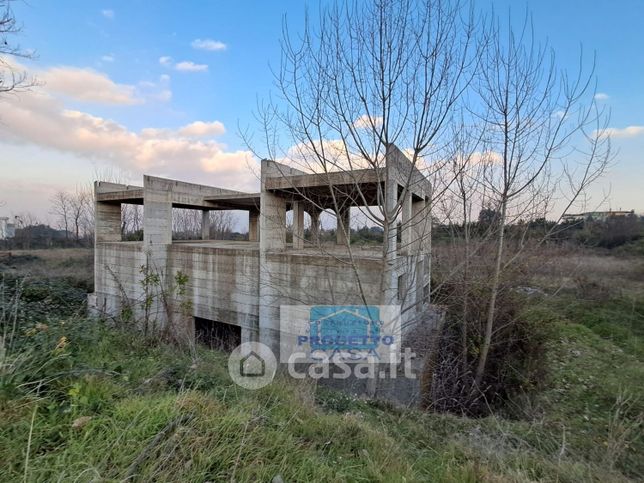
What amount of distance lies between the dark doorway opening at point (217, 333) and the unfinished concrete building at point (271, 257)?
0.21ft

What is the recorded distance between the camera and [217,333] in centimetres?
952

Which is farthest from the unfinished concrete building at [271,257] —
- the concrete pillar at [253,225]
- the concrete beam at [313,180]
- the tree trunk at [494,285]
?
the concrete pillar at [253,225]

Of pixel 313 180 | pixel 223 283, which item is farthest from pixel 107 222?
pixel 313 180

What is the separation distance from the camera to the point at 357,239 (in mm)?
10695

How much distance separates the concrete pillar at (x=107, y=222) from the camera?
454 inches

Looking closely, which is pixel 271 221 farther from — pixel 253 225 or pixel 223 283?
pixel 253 225

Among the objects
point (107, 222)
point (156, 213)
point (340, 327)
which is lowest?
point (340, 327)

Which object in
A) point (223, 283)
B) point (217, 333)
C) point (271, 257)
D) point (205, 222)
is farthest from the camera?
point (205, 222)

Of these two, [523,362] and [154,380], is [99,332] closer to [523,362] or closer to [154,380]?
[154,380]

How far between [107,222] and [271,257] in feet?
27.6

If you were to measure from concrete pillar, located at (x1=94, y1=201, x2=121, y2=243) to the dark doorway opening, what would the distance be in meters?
5.74

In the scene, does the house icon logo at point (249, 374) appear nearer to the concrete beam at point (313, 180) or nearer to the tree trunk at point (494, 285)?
the concrete beam at point (313, 180)

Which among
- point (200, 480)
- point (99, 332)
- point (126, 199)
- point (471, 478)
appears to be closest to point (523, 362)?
point (471, 478)

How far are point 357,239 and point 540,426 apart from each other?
24.2 ft
